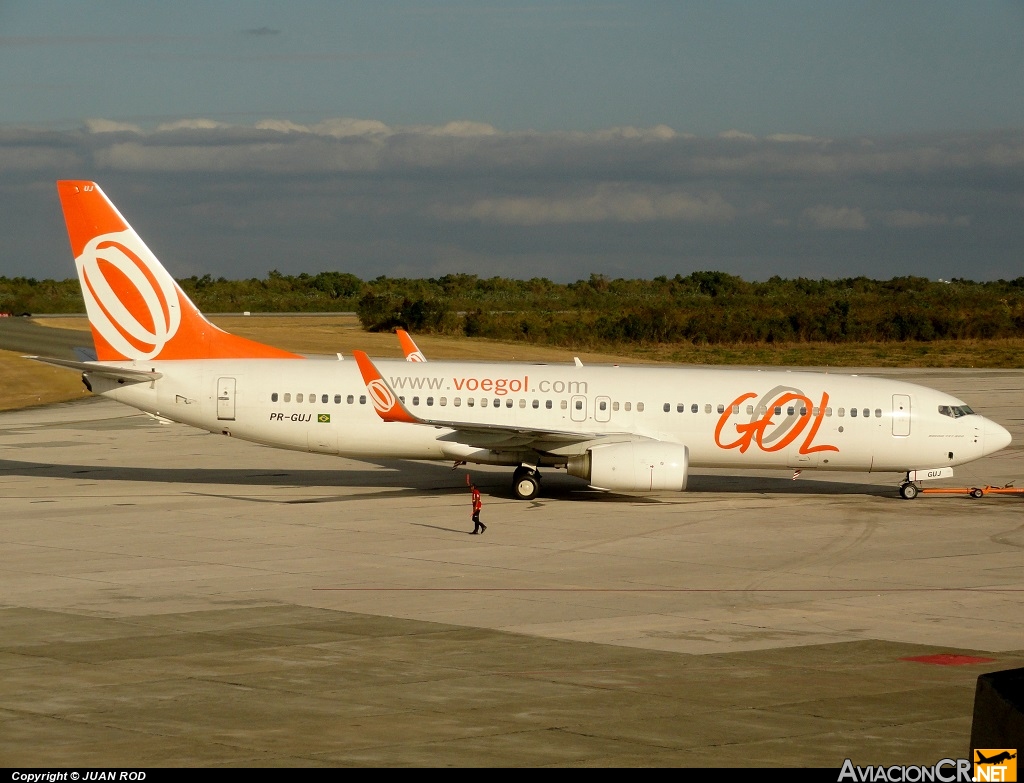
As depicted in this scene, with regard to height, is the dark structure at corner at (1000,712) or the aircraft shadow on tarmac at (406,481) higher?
the dark structure at corner at (1000,712)

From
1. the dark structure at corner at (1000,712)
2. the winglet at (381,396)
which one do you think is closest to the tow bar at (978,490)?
the winglet at (381,396)

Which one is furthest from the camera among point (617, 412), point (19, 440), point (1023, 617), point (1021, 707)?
point (19, 440)

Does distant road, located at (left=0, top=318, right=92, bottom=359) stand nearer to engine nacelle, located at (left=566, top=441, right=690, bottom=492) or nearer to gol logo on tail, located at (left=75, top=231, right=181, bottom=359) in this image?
gol logo on tail, located at (left=75, top=231, right=181, bottom=359)

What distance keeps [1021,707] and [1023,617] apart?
14.5m

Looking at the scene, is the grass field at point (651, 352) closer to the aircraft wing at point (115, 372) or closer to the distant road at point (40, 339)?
the distant road at point (40, 339)

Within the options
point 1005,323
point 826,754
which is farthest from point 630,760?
point 1005,323

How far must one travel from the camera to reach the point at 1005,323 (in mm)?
112812

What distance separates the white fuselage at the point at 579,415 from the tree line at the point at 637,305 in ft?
230

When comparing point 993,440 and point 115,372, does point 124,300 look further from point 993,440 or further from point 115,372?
point 993,440

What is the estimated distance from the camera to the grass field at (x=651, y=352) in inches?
3371

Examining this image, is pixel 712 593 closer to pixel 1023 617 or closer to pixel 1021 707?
pixel 1023 617

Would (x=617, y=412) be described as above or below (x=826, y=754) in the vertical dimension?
above

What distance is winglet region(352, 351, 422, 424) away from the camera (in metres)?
31.3

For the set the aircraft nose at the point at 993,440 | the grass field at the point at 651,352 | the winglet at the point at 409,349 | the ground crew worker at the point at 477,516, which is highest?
the winglet at the point at 409,349
